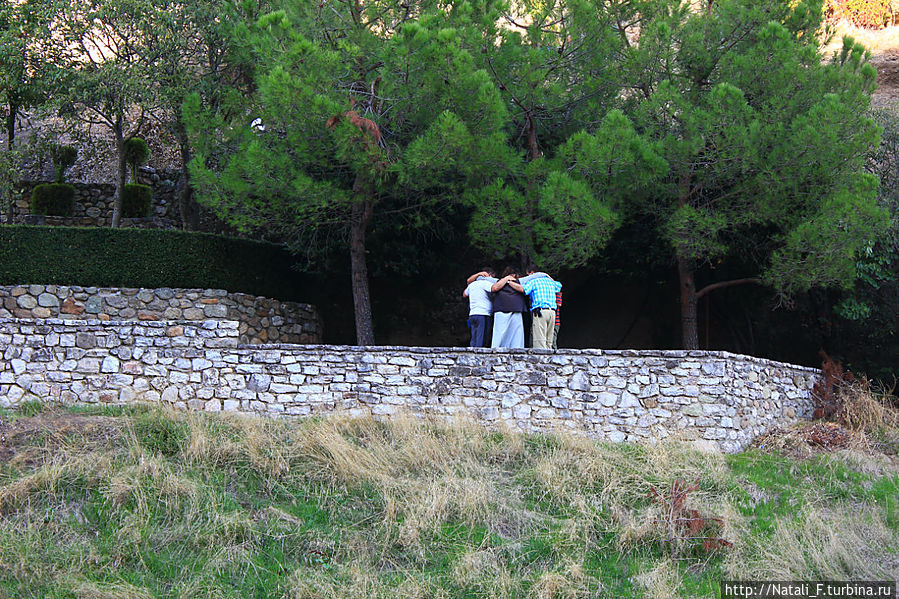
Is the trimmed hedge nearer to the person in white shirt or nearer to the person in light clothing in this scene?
the person in white shirt

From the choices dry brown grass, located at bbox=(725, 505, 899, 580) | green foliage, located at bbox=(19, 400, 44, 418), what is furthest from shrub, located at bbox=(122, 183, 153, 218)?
dry brown grass, located at bbox=(725, 505, 899, 580)

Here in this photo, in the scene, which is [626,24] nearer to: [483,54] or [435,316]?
[483,54]

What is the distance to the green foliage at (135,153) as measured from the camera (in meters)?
16.0

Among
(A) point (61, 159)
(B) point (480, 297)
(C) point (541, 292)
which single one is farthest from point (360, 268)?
(A) point (61, 159)

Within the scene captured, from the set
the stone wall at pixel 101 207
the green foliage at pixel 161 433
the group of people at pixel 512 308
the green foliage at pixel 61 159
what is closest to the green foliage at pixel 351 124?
the group of people at pixel 512 308

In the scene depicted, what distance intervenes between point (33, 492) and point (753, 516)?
6.79m

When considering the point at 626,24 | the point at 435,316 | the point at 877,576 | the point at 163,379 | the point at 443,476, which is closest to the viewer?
the point at 877,576

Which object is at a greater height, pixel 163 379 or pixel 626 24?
pixel 626 24

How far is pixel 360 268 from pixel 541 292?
116 inches

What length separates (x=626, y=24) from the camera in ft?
41.5

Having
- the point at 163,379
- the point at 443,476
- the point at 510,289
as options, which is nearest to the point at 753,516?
the point at 443,476

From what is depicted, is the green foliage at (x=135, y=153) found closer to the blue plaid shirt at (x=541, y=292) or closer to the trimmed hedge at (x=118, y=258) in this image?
the trimmed hedge at (x=118, y=258)

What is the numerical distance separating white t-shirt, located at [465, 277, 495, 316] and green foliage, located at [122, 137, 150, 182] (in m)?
8.63

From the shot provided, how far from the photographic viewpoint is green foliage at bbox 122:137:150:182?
16.0 metres
